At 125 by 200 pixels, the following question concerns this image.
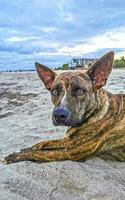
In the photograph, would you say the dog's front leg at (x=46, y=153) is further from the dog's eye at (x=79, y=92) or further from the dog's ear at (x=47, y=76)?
the dog's ear at (x=47, y=76)

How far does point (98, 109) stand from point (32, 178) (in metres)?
1.28

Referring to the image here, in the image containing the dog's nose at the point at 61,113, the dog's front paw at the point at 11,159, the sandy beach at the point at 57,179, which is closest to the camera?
the sandy beach at the point at 57,179

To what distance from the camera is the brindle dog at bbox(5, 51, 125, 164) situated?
18.7 ft

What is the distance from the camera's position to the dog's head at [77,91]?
18.3 ft

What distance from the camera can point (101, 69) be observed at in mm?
6105

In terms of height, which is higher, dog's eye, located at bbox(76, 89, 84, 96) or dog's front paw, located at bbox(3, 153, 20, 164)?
dog's eye, located at bbox(76, 89, 84, 96)

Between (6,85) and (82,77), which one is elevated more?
(82,77)

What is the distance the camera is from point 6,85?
15117mm

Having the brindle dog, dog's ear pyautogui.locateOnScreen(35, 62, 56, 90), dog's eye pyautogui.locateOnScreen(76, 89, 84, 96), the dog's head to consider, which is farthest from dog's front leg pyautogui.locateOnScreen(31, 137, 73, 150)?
dog's ear pyautogui.locateOnScreen(35, 62, 56, 90)

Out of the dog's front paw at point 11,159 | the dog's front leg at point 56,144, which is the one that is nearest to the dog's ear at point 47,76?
the dog's front leg at point 56,144

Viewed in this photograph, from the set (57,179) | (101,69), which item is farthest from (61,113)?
(101,69)

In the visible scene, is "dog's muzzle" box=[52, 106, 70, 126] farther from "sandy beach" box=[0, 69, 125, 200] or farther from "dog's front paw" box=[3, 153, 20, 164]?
"dog's front paw" box=[3, 153, 20, 164]

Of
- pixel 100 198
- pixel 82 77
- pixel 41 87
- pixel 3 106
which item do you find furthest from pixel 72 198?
pixel 41 87

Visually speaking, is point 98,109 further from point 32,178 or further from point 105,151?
point 32,178
